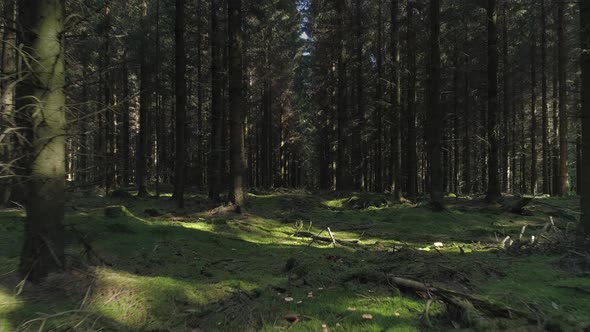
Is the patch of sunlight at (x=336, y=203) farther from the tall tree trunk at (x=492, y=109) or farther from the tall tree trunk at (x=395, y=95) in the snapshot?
the tall tree trunk at (x=492, y=109)

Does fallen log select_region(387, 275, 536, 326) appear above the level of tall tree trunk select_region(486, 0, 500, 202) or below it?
below

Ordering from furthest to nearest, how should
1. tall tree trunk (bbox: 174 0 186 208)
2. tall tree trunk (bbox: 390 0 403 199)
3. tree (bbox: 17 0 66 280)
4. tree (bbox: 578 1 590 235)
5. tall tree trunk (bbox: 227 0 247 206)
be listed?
1. tall tree trunk (bbox: 390 0 403 199)
2. tall tree trunk (bbox: 174 0 186 208)
3. tall tree trunk (bbox: 227 0 247 206)
4. tree (bbox: 578 1 590 235)
5. tree (bbox: 17 0 66 280)

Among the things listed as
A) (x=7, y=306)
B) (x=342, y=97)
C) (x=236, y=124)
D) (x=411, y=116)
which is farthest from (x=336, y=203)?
(x=7, y=306)

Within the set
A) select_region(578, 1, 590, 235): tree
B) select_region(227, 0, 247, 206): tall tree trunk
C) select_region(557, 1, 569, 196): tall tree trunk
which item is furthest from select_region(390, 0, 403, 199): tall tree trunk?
select_region(578, 1, 590, 235): tree

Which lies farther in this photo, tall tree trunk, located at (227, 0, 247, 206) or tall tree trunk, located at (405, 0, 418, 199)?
tall tree trunk, located at (405, 0, 418, 199)

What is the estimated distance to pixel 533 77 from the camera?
28.5 meters

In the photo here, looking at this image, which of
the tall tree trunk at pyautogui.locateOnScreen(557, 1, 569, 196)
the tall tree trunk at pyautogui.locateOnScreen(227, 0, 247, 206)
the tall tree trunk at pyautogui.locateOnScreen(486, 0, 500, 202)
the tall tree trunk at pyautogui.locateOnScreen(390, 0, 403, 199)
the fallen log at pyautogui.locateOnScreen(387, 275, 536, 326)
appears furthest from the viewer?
the tall tree trunk at pyautogui.locateOnScreen(557, 1, 569, 196)

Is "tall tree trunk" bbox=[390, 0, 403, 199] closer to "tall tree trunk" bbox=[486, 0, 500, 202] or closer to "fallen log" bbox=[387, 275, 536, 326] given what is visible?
"tall tree trunk" bbox=[486, 0, 500, 202]

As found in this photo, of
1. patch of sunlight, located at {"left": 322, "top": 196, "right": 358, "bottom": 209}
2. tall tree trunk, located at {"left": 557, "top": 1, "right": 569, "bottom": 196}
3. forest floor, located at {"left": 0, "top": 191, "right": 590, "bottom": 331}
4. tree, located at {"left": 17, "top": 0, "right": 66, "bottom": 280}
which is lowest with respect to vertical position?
patch of sunlight, located at {"left": 322, "top": 196, "right": 358, "bottom": 209}

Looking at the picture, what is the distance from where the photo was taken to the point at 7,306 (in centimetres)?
417

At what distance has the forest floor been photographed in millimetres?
4199

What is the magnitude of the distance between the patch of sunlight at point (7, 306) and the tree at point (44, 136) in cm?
35

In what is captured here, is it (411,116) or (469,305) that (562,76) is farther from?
(469,305)

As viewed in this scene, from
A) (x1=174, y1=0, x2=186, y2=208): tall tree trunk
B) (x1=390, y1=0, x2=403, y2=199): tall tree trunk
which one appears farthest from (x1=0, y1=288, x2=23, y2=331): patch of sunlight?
(x1=390, y1=0, x2=403, y2=199): tall tree trunk
